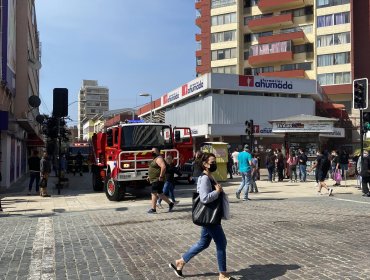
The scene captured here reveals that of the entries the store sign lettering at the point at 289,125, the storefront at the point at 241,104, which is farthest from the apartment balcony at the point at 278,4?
the store sign lettering at the point at 289,125

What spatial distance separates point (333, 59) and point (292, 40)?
5.83m

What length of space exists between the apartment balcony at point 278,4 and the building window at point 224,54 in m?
7.00

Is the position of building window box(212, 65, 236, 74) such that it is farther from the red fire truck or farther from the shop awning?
the red fire truck

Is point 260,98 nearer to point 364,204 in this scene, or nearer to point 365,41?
point 365,41

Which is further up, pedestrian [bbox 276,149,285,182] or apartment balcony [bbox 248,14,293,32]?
apartment balcony [bbox 248,14,293,32]

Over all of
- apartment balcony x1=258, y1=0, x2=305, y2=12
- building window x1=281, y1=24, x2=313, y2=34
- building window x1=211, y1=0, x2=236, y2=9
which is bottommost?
building window x1=281, y1=24, x2=313, y2=34

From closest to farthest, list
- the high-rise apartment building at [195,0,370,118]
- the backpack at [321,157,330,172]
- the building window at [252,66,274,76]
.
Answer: the backpack at [321,157,330,172] → the high-rise apartment building at [195,0,370,118] → the building window at [252,66,274,76]

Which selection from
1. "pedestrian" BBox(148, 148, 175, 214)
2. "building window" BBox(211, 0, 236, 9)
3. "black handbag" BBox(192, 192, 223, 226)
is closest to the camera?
"black handbag" BBox(192, 192, 223, 226)

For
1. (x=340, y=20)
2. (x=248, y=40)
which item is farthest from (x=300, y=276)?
(x=248, y=40)

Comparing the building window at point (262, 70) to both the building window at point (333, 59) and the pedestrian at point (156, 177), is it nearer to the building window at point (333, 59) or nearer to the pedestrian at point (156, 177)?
the building window at point (333, 59)

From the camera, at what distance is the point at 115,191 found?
50.3ft

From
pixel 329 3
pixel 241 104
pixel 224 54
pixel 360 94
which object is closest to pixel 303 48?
pixel 329 3

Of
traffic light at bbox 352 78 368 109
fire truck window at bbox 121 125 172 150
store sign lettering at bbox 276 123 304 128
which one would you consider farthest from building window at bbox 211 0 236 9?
fire truck window at bbox 121 125 172 150

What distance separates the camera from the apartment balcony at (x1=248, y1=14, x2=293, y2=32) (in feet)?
196
